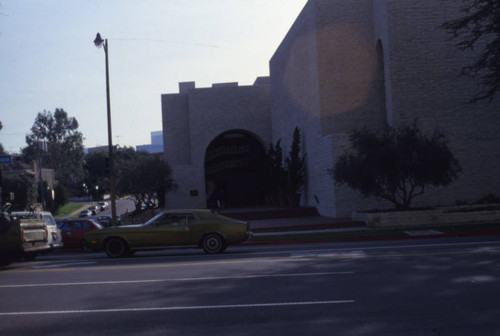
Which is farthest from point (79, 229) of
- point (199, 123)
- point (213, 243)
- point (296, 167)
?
point (199, 123)

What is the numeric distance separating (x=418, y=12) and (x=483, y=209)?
1199 centimetres

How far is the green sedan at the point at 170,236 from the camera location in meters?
17.2

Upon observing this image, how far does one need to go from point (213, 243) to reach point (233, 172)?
137 ft

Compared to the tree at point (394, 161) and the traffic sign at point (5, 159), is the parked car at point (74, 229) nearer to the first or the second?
the traffic sign at point (5, 159)

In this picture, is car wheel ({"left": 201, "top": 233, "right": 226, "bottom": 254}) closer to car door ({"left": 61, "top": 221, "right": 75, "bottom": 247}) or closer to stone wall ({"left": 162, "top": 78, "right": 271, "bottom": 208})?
car door ({"left": 61, "top": 221, "right": 75, "bottom": 247})

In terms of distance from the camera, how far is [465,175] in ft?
102

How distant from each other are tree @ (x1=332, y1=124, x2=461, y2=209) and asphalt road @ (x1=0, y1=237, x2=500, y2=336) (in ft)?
35.9

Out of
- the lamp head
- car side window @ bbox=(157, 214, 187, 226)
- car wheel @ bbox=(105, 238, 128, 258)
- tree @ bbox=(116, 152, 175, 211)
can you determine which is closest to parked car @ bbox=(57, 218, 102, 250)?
car wheel @ bbox=(105, 238, 128, 258)

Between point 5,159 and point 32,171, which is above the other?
point 32,171

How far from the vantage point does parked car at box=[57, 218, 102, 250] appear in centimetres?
2383

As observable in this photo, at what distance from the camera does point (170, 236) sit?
1720 cm

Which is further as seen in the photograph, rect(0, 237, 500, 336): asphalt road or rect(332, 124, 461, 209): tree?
rect(332, 124, 461, 209): tree

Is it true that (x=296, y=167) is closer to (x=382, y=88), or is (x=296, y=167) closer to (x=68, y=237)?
(x=382, y=88)

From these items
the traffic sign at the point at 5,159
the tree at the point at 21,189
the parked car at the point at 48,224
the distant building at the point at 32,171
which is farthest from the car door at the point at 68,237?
the distant building at the point at 32,171
